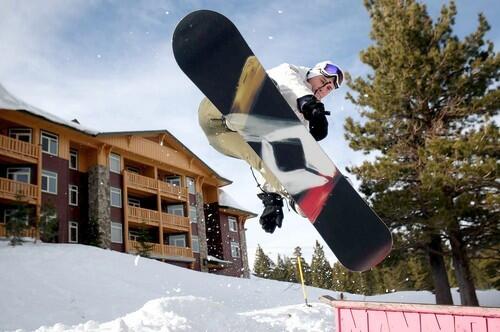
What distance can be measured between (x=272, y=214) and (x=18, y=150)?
50.9 ft

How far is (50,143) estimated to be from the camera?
17828 mm

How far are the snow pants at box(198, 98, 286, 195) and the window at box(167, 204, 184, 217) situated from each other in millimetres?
20460

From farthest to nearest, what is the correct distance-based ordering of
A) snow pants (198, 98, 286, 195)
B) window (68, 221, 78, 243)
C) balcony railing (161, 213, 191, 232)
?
balcony railing (161, 213, 191, 232), window (68, 221, 78, 243), snow pants (198, 98, 286, 195)

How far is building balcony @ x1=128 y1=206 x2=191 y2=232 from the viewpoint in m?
20.5

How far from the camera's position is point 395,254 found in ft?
45.3

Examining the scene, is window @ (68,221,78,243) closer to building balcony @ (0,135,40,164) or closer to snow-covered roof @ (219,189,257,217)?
building balcony @ (0,135,40,164)

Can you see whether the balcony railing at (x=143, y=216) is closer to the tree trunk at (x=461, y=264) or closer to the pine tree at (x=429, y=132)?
the pine tree at (x=429, y=132)

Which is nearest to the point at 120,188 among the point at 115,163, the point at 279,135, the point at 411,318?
the point at 115,163

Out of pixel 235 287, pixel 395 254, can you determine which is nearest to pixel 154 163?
pixel 235 287

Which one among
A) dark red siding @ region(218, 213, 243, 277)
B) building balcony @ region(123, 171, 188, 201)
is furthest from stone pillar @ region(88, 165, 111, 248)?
dark red siding @ region(218, 213, 243, 277)

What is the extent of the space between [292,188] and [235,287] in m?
10.9

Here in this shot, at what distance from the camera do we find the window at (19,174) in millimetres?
16516

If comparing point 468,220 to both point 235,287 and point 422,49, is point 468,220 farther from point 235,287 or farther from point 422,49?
point 235,287

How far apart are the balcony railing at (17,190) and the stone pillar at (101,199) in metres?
2.86
